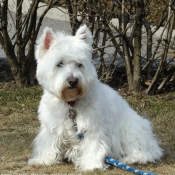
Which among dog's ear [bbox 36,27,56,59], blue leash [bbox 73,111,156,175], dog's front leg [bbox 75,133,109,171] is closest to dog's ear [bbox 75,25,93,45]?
dog's ear [bbox 36,27,56,59]

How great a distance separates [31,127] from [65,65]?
2448mm

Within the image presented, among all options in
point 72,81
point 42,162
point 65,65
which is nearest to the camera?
point 72,81

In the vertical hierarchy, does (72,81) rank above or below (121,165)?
above

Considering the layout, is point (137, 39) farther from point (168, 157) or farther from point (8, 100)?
point (168, 157)

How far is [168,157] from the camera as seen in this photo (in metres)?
5.67

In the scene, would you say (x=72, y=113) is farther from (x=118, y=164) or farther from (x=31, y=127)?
(x=31, y=127)

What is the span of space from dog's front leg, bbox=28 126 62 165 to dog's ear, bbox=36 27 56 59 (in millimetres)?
904

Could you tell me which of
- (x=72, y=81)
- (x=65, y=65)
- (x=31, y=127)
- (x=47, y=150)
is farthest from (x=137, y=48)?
(x=72, y=81)

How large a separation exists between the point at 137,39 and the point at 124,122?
331 cm

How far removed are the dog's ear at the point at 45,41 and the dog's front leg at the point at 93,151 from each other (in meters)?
1.04

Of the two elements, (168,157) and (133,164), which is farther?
(168,157)

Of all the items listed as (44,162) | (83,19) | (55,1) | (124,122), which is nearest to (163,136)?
(124,122)

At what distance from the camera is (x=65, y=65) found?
479cm

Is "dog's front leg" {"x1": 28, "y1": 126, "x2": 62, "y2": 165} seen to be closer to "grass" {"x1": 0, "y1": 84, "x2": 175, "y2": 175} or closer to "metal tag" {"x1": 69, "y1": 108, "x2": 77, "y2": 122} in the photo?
"grass" {"x1": 0, "y1": 84, "x2": 175, "y2": 175}
